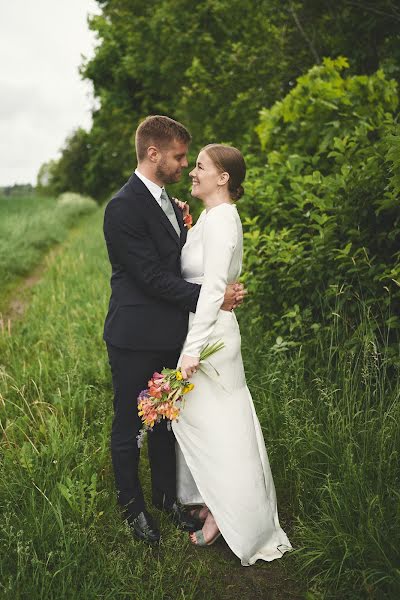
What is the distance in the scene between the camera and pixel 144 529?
9.55ft

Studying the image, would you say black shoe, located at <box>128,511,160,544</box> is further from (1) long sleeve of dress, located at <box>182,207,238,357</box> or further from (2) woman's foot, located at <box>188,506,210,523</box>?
(1) long sleeve of dress, located at <box>182,207,238,357</box>

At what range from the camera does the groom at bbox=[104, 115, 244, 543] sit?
2.72 meters

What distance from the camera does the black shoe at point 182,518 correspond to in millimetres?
3090

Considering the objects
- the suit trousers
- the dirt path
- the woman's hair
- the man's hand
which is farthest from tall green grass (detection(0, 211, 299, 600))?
the dirt path

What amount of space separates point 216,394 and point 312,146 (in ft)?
10.8

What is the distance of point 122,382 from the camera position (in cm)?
290

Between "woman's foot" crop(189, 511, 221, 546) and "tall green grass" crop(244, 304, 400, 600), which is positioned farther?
"woman's foot" crop(189, 511, 221, 546)

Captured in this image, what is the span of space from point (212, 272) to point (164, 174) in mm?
651

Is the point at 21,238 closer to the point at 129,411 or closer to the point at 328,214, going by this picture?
the point at 328,214

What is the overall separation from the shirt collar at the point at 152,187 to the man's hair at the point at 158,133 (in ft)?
0.37

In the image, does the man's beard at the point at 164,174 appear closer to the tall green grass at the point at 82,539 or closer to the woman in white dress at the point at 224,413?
the woman in white dress at the point at 224,413

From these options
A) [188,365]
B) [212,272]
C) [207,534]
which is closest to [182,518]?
A: [207,534]

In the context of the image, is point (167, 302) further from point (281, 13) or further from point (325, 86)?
point (281, 13)

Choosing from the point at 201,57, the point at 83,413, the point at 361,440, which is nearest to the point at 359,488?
the point at 361,440
